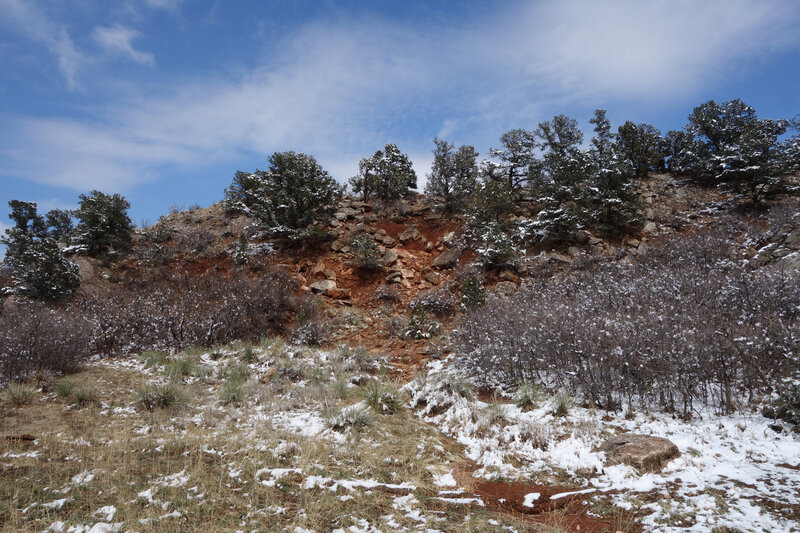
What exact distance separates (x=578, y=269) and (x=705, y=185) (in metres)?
12.4

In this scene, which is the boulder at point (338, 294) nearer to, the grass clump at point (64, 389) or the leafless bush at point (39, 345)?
the leafless bush at point (39, 345)

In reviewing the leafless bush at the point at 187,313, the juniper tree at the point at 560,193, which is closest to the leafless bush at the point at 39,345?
the leafless bush at the point at 187,313

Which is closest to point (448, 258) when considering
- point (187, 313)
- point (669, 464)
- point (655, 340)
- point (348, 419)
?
point (187, 313)

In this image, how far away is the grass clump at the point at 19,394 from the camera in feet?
23.5

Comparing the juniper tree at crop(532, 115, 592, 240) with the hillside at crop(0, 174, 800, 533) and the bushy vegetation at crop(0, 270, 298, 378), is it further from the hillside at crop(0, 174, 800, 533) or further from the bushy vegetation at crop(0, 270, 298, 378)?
the bushy vegetation at crop(0, 270, 298, 378)

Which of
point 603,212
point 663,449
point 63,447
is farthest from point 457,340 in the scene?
point 603,212

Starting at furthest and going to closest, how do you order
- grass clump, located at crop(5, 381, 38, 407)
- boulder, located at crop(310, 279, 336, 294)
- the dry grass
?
1. boulder, located at crop(310, 279, 336, 294)
2. grass clump, located at crop(5, 381, 38, 407)
3. the dry grass

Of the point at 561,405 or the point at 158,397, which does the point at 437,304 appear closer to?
the point at 561,405

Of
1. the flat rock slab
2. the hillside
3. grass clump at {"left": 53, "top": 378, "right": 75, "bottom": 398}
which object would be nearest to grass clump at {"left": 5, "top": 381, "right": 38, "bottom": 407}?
the hillside

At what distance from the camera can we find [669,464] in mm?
4652

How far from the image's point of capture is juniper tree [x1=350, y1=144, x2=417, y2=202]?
75.3 feet

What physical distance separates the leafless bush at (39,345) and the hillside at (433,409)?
0.28 metres

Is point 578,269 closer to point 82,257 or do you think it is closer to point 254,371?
point 254,371

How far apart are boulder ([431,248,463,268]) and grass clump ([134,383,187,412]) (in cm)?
1187
